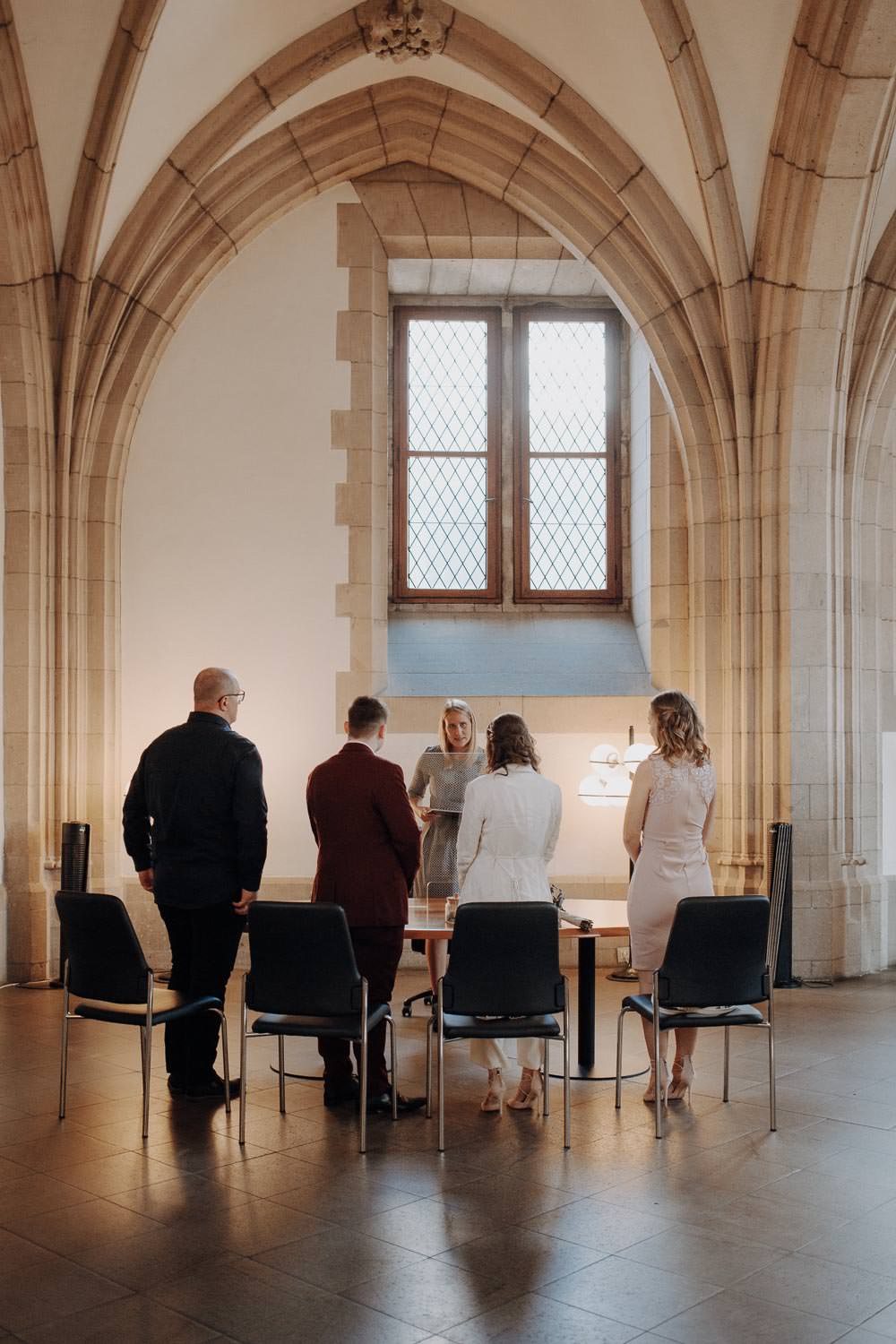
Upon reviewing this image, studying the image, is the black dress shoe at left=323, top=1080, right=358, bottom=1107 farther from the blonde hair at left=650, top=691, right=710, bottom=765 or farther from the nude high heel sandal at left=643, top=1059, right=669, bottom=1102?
the blonde hair at left=650, top=691, right=710, bottom=765

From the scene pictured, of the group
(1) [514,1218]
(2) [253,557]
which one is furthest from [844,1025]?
(2) [253,557]

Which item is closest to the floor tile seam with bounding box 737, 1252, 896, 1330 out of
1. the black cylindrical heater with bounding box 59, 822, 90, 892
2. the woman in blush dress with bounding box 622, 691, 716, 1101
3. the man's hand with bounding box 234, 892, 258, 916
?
the woman in blush dress with bounding box 622, 691, 716, 1101

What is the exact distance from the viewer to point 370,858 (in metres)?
4.71

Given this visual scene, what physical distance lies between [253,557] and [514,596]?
1800 mm

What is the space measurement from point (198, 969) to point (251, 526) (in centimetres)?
390

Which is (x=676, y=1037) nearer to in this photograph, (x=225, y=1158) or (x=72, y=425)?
(x=225, y=1158)

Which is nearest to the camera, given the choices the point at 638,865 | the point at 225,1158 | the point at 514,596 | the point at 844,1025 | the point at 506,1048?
the point at 225,1158

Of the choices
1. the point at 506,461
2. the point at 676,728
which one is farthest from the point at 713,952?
the point at 506,461

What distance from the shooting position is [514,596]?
887 centimetres

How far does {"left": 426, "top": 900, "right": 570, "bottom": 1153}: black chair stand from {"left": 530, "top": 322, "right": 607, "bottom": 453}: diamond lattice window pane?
523 cm

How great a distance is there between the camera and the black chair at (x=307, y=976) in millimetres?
4250

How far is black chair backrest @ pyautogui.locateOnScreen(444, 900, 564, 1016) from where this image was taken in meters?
4.22

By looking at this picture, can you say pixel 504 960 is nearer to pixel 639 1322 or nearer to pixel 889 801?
pixel 639 1322

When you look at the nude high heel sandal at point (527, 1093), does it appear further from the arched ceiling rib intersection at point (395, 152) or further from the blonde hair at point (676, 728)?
the arched ceiling rib intersection at point (395, 152)
